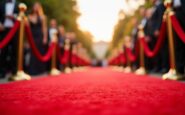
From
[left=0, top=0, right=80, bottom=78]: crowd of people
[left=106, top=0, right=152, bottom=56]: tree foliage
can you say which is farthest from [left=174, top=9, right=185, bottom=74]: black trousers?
[left=106, top=0, right=152, bottom=56]: tree foliage

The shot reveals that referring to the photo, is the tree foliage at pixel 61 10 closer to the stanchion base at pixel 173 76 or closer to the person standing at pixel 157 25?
the person standing at pixel 157 25

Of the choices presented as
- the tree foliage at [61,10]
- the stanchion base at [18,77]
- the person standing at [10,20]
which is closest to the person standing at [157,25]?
the person standing at [10,20]

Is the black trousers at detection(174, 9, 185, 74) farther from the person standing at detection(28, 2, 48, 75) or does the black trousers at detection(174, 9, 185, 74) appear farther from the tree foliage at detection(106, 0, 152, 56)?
the tree foliage at detection(106, 0, 152, 56)

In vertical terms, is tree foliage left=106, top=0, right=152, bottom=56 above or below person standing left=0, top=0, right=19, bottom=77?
above

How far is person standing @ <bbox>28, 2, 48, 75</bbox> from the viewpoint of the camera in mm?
7711

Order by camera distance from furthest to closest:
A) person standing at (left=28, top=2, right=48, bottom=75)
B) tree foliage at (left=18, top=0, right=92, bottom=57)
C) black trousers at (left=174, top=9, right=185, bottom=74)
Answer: tree foliage at (left=18, top=0, right=92, bottom=57), person standing at (left=28, top=2, right=48, bottom=75), black trousers at (left=174, top=9, right=185, bottom=74)

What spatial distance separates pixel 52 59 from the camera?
340 inches

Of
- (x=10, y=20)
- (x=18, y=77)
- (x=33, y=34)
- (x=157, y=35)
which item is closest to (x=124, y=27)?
(x=33, y=34)

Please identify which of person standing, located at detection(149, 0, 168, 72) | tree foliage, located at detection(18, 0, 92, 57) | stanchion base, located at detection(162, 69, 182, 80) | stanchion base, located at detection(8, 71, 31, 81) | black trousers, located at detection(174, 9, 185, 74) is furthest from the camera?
tree foliage, located at detection(18, 0, 92, 57)

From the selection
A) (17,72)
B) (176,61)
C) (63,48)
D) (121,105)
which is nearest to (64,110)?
(121,105)

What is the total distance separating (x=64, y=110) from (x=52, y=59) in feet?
23.0

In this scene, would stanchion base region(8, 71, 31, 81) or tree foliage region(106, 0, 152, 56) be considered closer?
stanchion base region(8, 71, 31, 81)

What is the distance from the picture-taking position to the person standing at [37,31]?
25.3ft

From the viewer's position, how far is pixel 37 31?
792cm
